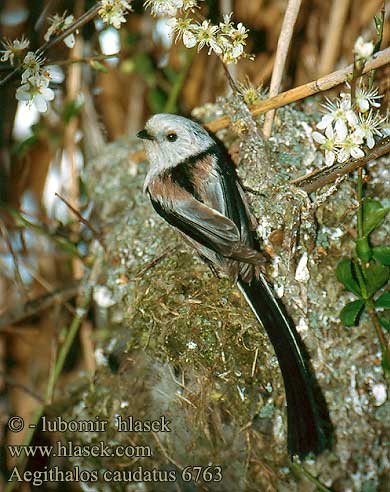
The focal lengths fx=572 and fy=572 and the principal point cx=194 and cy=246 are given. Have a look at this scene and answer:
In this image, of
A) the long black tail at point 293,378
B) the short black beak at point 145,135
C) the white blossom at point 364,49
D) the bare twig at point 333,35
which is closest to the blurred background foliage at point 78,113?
the bare twig at point 333,35

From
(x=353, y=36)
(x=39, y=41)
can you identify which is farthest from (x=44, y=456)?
(x=353, y=36)

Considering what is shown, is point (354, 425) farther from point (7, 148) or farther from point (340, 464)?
point (7, 148)

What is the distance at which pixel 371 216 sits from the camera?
1.54 metres

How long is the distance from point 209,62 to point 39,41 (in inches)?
30.6

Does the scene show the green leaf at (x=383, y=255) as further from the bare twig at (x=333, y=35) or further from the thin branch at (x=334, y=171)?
the bare twig at (x=333, y=35)

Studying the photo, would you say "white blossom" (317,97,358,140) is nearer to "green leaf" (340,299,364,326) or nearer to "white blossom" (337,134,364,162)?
"white blossom" (337,134,364,162)

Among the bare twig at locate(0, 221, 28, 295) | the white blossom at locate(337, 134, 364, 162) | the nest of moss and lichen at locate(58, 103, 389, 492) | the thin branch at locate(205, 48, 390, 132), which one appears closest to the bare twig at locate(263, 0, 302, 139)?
the thin branch at locate(205, 48, 390, 132)

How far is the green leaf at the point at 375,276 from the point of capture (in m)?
1.49

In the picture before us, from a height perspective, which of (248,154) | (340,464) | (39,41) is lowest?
(340,464)

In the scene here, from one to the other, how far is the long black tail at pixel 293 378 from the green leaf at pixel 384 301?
0.25 metres

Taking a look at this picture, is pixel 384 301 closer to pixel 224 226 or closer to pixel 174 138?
pixel 224 226

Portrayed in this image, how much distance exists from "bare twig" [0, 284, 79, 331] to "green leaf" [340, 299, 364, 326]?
1.20m

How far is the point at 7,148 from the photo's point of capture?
2.20 m

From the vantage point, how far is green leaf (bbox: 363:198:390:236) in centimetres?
154
